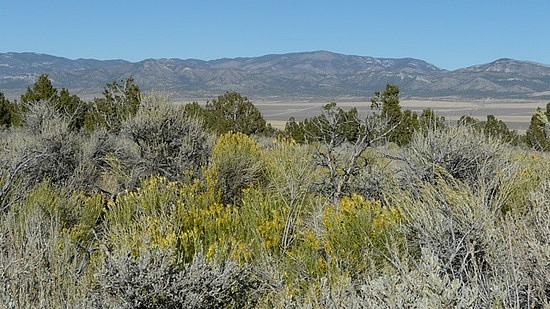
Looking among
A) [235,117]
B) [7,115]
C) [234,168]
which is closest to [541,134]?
[235,117]

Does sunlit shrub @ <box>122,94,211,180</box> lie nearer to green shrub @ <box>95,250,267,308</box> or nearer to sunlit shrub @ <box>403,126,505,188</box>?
sunlit shrub @ <box>403,126,505,188</box>

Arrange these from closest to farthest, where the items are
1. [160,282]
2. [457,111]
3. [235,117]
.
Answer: [160,282], [235,117], [457,111]

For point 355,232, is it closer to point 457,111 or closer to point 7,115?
point 7,115

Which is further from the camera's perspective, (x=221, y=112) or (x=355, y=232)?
(x=221, y=112)

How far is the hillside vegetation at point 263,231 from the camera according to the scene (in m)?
4.02

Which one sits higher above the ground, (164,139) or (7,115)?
(164,139)

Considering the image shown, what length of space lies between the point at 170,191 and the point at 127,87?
15.5 meters

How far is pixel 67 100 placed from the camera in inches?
989

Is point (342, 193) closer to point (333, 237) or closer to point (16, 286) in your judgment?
point (333, 237)

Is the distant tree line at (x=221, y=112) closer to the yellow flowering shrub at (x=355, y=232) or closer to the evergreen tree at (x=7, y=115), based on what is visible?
the evergreen tree at (x=7, y=115)

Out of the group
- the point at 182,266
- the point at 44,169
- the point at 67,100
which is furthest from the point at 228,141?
the point at 67,100

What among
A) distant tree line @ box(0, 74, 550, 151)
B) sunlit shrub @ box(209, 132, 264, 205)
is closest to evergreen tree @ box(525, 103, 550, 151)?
distant tree line @ box(0, 74, 550, 151)

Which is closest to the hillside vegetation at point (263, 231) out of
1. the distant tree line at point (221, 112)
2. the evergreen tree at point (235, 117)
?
the distant tree line at point (221, 112)

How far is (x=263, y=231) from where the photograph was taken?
5.89 metres
